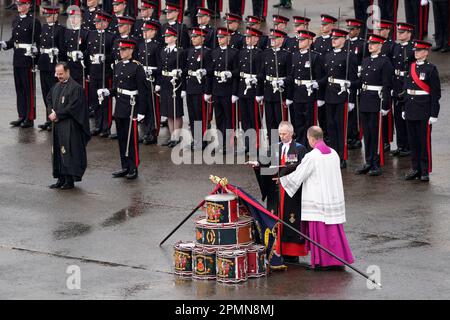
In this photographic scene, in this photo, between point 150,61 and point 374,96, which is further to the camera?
point 150,61

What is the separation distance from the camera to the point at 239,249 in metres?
15.1

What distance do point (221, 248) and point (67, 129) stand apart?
546cm

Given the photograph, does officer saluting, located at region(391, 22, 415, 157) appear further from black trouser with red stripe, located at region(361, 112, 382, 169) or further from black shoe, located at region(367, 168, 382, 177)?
black shoe, located at region(367, 168, 382, 177)

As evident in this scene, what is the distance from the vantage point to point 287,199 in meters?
15.6

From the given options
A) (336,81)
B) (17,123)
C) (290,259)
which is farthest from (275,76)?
(290,259)

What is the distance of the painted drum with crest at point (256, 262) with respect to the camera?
49.4 ft

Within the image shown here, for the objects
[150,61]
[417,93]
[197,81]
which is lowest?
[417,93]

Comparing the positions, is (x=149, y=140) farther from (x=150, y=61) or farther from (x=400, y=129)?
(x=400, y=129)

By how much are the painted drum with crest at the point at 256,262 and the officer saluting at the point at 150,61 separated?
763cm

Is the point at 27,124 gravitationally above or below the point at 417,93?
below

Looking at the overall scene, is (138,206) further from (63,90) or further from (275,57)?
(275,57)

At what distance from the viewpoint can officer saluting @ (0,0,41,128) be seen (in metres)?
23.7

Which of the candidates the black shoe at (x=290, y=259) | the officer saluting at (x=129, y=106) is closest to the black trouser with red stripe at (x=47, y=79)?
the officer saluting at (x=129, y=106)
